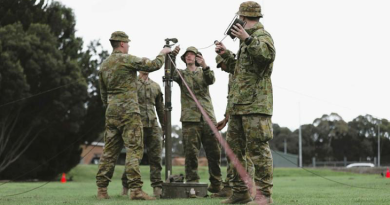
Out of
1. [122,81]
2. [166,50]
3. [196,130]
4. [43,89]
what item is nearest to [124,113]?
[122,81]

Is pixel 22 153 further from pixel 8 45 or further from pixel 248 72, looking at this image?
pixel 248 72

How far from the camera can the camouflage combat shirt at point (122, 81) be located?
8898 mm

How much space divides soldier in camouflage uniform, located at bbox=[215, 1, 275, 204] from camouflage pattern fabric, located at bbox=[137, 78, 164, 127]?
11.6 ft

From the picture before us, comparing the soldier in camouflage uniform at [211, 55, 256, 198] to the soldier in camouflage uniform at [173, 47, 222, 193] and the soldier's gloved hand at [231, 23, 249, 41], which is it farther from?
the soldier's gloved hand at [231, 23, 249, 41]

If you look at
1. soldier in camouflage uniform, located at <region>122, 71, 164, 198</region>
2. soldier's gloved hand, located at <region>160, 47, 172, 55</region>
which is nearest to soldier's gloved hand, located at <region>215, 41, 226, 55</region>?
soldier's gloved hand, located at <region>160, 47, 172, 55</region>

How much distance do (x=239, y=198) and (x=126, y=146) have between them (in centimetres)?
224

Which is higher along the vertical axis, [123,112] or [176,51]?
[176,51]

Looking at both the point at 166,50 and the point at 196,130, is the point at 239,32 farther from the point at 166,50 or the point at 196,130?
the point at 196,130

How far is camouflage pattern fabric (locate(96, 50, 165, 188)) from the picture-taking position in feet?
29.0

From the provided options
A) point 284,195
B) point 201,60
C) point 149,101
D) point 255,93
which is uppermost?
point 201,60

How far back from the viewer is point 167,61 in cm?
1006

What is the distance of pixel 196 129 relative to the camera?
33.6 feet

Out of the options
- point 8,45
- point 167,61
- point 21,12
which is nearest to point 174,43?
point 167,61

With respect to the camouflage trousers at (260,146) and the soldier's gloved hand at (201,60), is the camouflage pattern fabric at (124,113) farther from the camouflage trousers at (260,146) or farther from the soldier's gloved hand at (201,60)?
the camouflage trousers at (260,146)
